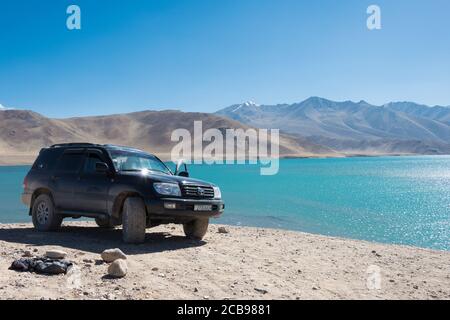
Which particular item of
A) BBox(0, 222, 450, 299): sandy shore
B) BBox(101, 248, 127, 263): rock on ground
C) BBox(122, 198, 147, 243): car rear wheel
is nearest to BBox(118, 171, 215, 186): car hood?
BBox(122, 198, 147, 243): car rear wheel

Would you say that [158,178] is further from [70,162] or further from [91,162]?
[70,162]

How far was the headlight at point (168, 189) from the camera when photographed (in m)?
9.17

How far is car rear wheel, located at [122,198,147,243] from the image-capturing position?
9.12m

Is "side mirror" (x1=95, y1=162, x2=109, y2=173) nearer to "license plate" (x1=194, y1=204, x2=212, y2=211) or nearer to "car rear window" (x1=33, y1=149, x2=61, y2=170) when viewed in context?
"license plate" (x1=194, y1=204, x2=212, y2=211)

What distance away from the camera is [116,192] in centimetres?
942

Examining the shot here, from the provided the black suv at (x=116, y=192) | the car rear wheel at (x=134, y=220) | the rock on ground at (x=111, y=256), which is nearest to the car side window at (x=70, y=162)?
the black suv at (x=116, y=192)

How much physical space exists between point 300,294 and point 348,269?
7.17 feet

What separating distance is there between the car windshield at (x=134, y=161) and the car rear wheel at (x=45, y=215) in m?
2.02

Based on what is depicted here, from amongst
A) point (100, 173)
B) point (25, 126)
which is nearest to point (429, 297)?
point (100, 173)

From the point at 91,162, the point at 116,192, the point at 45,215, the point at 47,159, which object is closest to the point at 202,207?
A: the point at 116,192

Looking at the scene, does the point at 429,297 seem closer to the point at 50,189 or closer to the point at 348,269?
the point at 348,269

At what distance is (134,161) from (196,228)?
6.63ft

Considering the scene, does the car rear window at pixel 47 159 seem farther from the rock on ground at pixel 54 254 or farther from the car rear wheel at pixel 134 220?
the rock on ground at pixel 54 254

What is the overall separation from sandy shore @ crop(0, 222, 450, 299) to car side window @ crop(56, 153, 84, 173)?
57.6 inches
